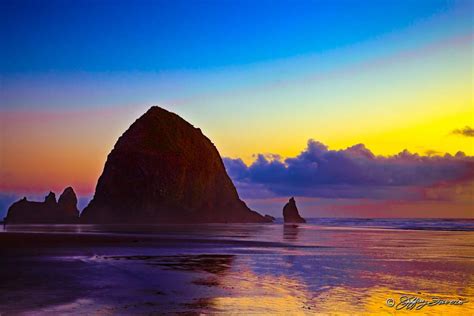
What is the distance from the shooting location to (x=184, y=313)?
1438 centimetres

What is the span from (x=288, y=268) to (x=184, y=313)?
531 inches

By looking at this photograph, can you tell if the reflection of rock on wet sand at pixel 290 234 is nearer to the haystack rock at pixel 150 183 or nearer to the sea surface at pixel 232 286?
the sea surface at pixel 232 286

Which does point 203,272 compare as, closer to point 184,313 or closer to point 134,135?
point 184,313

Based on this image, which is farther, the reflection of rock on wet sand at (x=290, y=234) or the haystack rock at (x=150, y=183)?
the haystack rock at (x=150, y=183)

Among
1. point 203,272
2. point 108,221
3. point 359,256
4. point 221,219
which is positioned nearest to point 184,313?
point 203,272

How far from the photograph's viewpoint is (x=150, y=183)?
592 feet

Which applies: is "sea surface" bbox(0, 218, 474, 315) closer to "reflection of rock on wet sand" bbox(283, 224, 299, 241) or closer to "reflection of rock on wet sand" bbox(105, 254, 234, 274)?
"reflection of rock on wet sand" bbox(105, 254, 234, 274)

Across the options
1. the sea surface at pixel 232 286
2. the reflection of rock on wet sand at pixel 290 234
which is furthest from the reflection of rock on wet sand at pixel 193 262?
the reflection of rock on wet sand at pixel 290 234

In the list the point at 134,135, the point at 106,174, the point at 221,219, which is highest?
the point at 134,135
